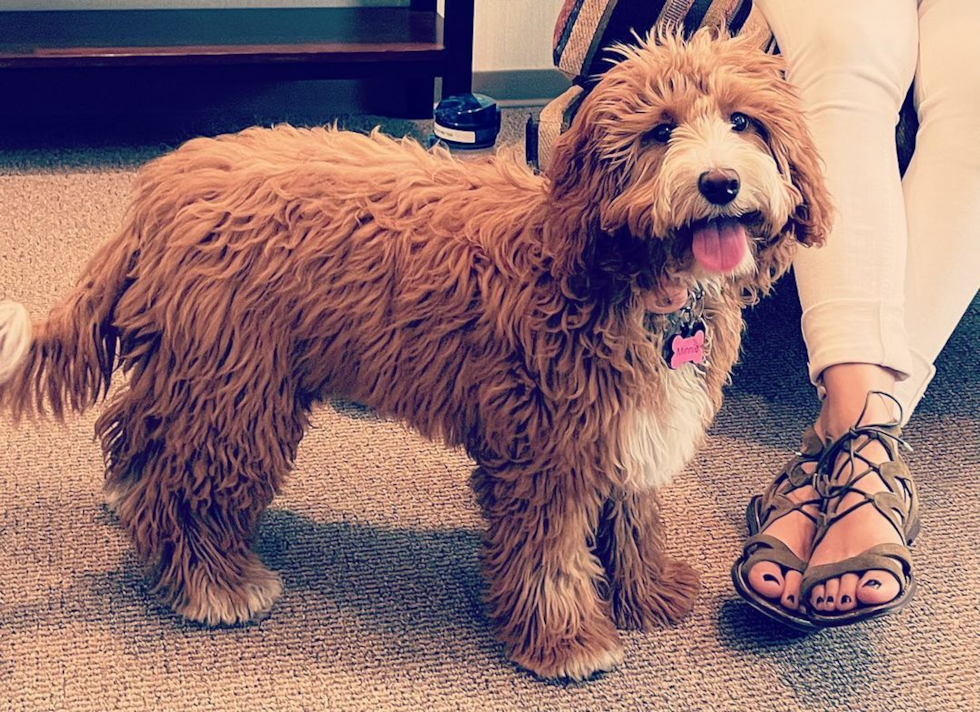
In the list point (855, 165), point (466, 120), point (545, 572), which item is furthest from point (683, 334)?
point (466, 120)

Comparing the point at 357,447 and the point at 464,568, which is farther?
the point at 357,447

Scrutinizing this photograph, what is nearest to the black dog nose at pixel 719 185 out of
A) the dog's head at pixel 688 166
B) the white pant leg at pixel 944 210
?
the dog's head at pixel 688 166

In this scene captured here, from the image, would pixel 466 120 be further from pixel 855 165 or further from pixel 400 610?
pixel 400 610

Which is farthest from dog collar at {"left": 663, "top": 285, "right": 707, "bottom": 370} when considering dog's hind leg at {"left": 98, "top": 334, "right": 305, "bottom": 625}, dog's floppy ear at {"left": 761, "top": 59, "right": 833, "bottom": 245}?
dog's hind leg at {"left": 98, "top": 334, "right": 305, "bottom": 625}

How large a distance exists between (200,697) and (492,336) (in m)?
0.44

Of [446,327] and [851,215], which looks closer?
[446,327]

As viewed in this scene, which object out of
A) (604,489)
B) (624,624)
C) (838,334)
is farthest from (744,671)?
(838,334)

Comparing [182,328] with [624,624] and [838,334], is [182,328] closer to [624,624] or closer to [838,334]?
[624,624]

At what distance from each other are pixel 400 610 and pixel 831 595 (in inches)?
17.3

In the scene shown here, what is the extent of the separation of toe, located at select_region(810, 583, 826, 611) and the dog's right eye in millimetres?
509

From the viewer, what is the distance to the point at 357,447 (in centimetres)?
154

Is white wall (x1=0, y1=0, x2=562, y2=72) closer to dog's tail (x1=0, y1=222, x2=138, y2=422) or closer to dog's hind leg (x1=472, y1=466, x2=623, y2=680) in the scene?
dog's tail (x1=0, y1=222, x2=138, y2=422)

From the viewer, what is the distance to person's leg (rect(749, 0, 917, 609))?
128cm

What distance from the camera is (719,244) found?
954 millimetres
